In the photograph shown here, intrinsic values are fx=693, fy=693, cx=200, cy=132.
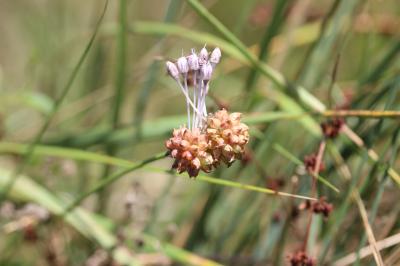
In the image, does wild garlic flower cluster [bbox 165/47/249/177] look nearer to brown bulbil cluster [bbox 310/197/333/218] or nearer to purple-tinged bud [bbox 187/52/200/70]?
purple-tinged bud [bbox 187/52/200/70]

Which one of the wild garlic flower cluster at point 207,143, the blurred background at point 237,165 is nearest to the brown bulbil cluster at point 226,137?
the wild garlic flower cluster at point 207,143

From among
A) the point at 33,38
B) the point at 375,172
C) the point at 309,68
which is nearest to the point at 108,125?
the point at 309,68

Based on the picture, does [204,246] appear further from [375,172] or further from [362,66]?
[362,66]

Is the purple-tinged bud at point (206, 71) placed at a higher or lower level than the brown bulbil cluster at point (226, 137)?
higher

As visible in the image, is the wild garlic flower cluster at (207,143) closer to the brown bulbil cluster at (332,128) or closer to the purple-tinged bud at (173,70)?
the purple-tinged bud at (173,70)

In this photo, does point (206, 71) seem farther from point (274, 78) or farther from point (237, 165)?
point (237, 165)

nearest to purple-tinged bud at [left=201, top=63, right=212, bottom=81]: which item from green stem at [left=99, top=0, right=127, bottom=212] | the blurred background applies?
the blurred background

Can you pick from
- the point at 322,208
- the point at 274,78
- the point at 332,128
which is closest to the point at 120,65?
the point at 274,78
